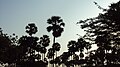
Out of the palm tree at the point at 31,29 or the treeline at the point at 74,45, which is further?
the palm tree at the point at 31,29

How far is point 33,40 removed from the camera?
9194 cm

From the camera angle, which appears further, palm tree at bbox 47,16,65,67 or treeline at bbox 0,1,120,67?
palm tree at bbox 47,16,65,67

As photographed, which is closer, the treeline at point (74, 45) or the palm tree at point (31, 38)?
the treeline at point (74, 45)

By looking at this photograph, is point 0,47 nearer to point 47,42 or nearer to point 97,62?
point 47,42

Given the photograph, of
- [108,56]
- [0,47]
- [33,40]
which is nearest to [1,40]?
[0,47]

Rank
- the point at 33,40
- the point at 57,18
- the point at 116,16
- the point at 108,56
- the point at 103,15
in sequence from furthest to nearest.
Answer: the point at 33,40 < the point at 57,18 < the point at 108,56 < the point at 103,15 < the point at 116,16

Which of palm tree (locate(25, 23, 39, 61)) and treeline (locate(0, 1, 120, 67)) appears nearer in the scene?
treeline (locate(0, 1, 120, 67))

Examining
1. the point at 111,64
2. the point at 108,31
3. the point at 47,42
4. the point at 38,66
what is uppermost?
the point at 47,42

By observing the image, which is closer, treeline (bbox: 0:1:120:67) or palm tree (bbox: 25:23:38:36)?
treeline (bbox: 0:1:120:67)

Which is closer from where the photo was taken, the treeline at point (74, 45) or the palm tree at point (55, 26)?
the treeline at point (74, 45)

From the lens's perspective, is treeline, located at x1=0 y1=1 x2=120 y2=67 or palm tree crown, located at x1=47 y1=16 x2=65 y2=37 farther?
palm tree crown, located at x1=47 y1=16 x2=65 y2=37

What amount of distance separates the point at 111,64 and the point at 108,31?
7.97 feet

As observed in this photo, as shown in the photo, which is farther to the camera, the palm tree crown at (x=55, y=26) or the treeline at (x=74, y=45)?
the palm tree crown at (x=55, y=26)

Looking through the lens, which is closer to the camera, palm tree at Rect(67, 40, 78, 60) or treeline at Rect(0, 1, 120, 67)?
treeline at Rect(0, 1, 120, 67)
